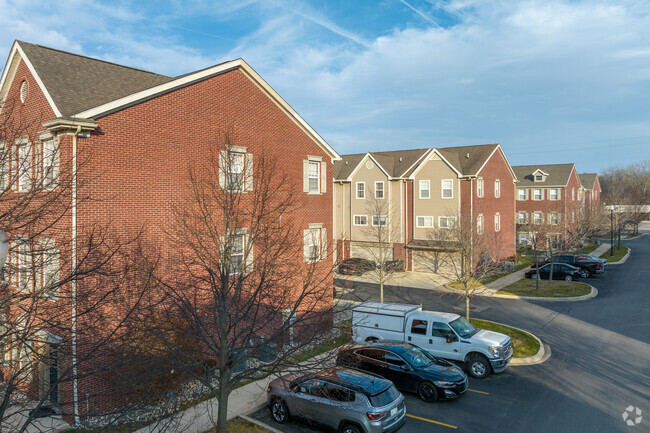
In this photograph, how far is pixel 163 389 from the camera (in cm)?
1125

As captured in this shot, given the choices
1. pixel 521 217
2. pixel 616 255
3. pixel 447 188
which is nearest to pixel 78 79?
pixel 447 188

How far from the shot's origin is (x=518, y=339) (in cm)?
1917

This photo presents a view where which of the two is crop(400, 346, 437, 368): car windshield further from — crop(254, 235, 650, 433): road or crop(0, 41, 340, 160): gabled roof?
crop(0, 41, 340, 160): gabled roof

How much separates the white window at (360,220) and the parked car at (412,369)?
26.5 metres

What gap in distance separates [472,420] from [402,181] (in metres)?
28.9

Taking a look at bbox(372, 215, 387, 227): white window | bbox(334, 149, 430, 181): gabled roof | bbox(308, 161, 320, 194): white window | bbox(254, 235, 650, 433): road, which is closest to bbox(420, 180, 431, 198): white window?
bbox(334, 149, 430, 181): gabled roof

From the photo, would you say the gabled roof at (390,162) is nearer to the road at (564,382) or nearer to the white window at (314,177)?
the road at (564,382)

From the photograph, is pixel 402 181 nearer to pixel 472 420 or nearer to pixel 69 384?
pixel 472 420

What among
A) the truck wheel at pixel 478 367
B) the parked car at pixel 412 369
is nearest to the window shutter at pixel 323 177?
the parked car at pixel 412 369

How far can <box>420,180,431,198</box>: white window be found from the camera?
38816 millimetres

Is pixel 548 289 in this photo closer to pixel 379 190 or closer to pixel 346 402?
pixel 379 190

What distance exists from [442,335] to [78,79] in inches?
615

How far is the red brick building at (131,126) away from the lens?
1231cm

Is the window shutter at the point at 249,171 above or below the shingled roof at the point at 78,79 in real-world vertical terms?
below
